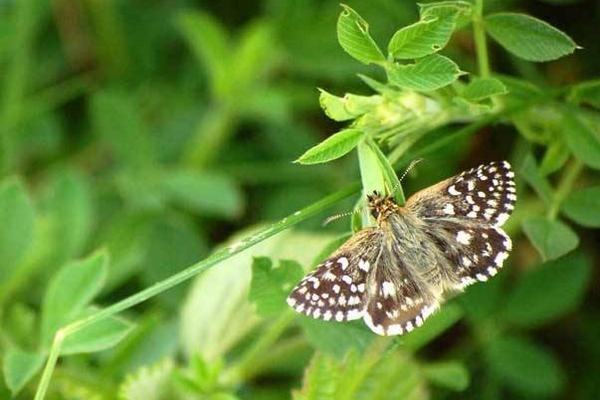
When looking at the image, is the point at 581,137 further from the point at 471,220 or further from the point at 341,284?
the point at 341,284

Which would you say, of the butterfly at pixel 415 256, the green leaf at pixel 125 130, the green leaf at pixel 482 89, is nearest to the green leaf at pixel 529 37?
the green leaf at pixel 482 89

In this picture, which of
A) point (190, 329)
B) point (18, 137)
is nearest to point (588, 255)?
point (190, 329)

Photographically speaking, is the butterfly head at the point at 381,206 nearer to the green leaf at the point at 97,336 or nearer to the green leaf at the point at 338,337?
the green leaf at the point at 338,337

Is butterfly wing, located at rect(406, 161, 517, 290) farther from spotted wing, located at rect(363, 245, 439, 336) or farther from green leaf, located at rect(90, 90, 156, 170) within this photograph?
green leaf, located at rect(90, 90, 156, 170)

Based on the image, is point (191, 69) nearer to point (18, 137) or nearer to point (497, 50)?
point (18, 137)

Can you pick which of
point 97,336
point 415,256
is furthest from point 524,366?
point 97,336

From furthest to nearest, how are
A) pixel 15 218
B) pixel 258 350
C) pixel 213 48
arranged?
pixel 213 48 < pixel 15 218 < pixel 258 350
